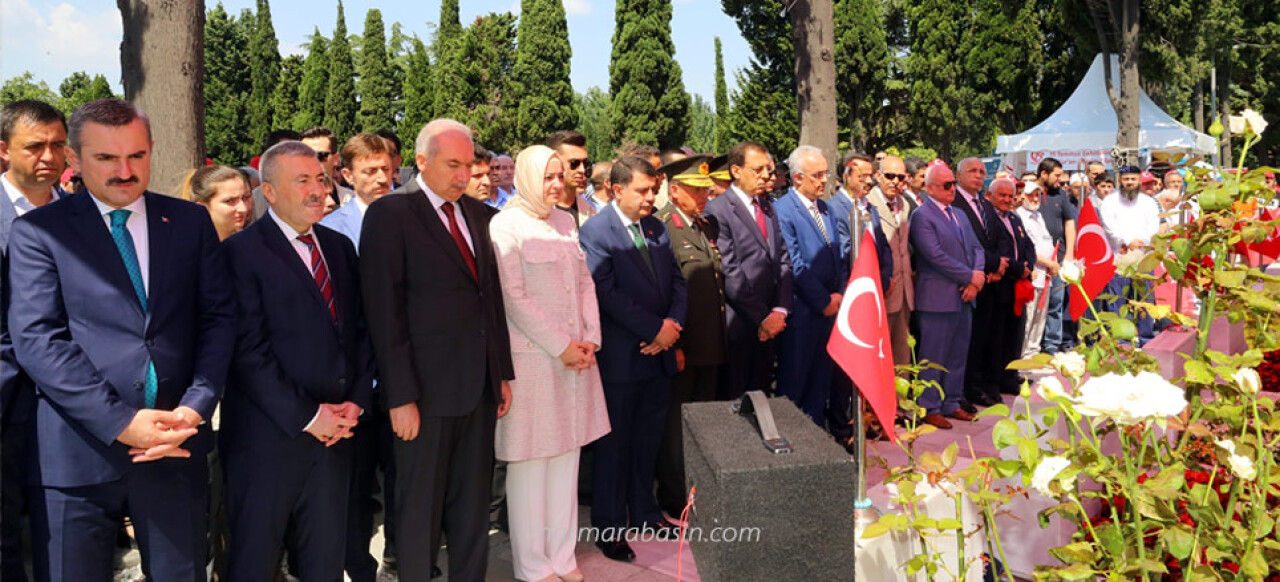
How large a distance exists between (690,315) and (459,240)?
1.61 m

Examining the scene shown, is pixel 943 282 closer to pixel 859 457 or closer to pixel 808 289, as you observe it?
pixel 808 289

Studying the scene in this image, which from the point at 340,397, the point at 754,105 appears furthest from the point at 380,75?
the point at 340,397

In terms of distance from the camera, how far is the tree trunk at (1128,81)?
1894cm

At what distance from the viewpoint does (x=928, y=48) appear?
30672mm

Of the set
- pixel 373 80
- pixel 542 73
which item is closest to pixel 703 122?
pixel 373 80

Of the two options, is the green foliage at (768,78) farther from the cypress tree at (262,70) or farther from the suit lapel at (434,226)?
the suit lapel at (434,226)

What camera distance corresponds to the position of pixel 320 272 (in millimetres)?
3154

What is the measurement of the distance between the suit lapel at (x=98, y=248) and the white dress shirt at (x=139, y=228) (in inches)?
1.0

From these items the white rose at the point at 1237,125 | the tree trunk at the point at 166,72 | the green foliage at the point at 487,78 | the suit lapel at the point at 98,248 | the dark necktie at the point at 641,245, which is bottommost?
the dark necktie at the point at 641,245

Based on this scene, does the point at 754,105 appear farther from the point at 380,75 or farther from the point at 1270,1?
the point at 380,75

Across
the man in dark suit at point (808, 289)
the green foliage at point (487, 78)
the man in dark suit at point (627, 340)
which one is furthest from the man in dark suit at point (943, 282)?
the green foliage at point (487, 78)

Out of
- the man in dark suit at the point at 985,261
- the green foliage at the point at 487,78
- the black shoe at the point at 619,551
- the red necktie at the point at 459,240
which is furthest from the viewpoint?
the green foliage at the point at 487,78

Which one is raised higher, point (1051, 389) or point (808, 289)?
point (1051, 389)

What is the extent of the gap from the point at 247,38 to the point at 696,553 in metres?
50.1
